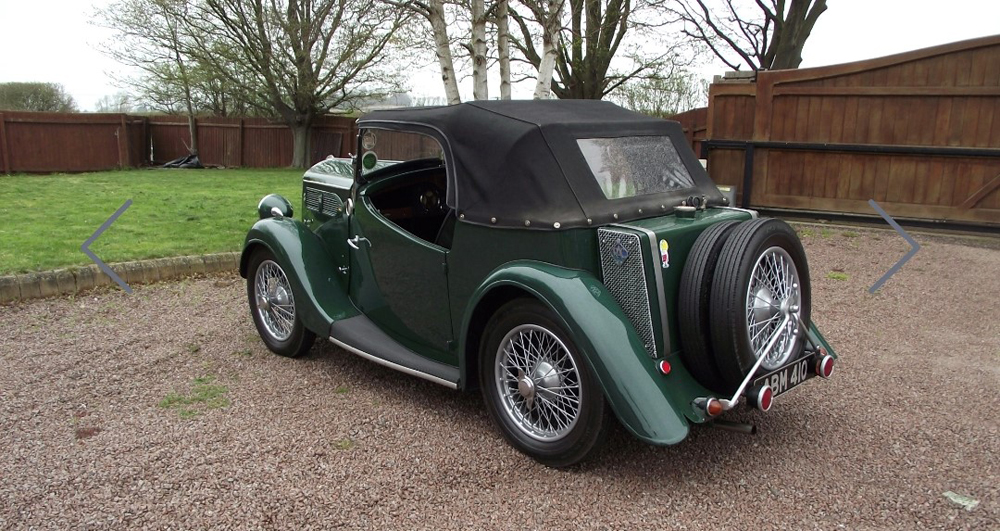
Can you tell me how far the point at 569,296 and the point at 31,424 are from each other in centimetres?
303

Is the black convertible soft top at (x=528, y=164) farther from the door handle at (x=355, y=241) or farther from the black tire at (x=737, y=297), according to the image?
the door handle at (x=355, y=241)

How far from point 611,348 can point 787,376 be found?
975mm

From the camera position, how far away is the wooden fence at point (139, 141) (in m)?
18.9

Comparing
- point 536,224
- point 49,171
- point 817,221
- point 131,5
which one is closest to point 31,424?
point 536,224

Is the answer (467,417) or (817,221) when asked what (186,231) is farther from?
(817,221)

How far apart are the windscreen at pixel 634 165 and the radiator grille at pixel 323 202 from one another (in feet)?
5.97

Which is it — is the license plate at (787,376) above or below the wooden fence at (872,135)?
below

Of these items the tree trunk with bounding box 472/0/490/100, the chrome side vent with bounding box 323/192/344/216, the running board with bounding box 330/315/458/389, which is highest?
the tree trunk with bounding box 472/0/490/100

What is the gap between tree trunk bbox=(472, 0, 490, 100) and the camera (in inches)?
338

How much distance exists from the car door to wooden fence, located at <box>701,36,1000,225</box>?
25.2 feet

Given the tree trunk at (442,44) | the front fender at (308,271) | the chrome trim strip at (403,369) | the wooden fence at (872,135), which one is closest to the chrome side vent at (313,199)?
the front fender at (308,271)

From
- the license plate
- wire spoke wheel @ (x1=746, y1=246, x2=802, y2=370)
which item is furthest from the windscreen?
the license plate

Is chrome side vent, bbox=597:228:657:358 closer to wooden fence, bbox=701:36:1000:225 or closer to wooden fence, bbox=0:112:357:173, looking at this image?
wooden fence, bbox=701:36:1000:225

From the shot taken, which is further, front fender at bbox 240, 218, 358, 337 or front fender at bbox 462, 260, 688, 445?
front fender at bbox 240, 218, 358, 337
